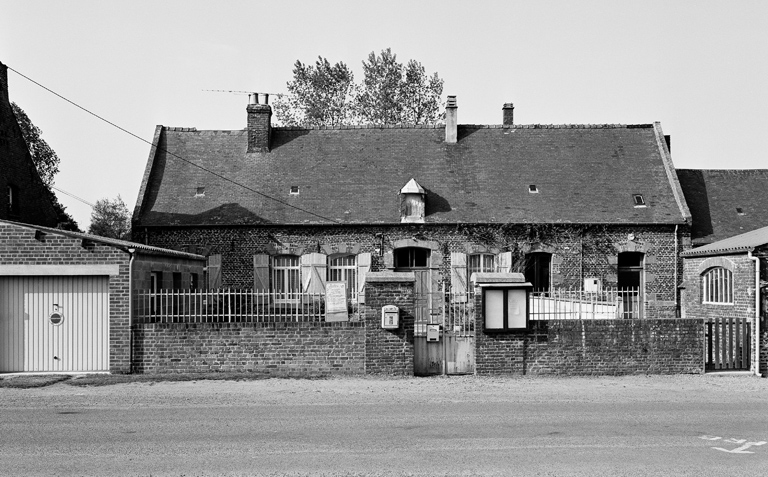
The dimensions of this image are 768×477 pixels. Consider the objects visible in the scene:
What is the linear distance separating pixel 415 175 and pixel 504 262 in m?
4.40

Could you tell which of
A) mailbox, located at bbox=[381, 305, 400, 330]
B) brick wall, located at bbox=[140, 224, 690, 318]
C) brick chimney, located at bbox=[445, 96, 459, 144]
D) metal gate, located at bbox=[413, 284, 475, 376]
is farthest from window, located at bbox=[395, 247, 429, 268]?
mailbox, located at bbox=[381, 305, 400, 330]

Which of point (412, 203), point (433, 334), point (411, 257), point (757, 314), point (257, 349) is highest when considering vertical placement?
point (412, 203)

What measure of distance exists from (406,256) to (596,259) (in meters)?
5.98

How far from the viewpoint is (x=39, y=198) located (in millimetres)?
27703

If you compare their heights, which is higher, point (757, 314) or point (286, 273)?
point (286, 273)

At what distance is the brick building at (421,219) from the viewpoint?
25.4 metres

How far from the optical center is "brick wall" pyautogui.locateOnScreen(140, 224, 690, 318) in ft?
83.5

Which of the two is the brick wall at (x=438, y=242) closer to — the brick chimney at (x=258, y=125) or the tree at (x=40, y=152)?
the brick chimney at (x=258, y=125)

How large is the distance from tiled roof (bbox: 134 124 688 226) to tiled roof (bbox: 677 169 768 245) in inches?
47.6

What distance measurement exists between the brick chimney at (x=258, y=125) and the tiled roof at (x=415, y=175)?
1.15ft

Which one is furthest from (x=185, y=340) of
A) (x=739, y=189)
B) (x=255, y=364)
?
(x=739, y=189)

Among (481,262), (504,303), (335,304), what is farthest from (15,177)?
(504,303)

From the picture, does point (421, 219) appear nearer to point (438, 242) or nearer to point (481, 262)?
point (438, 242)

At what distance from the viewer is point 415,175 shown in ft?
89.6
